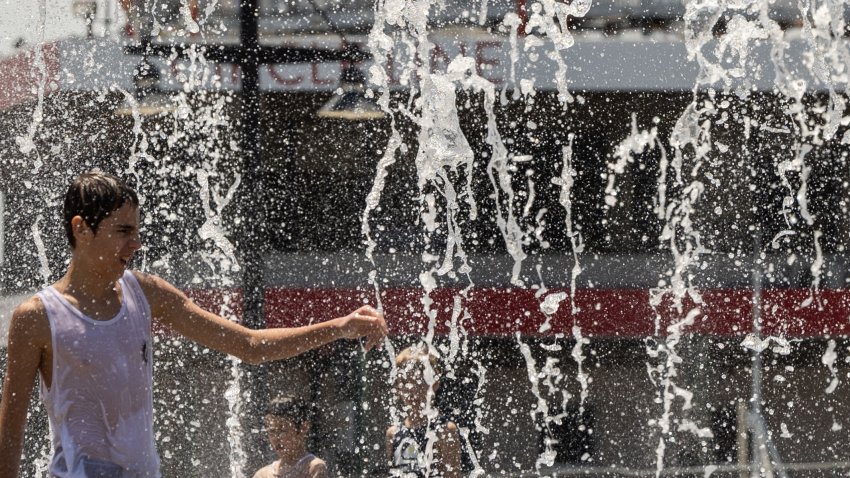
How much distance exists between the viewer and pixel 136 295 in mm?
1945

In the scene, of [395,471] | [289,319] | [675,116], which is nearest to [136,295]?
[395,471]

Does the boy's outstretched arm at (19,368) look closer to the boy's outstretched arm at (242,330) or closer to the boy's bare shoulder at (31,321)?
the boy's bare shoulder at (31,321)

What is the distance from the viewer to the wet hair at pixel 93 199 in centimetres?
186

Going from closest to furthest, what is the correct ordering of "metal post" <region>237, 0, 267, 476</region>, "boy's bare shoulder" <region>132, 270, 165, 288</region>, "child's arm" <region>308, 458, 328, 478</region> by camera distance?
"boy's bare shoulder" <region>132, 270, 165, 288</region> < "child's arm" <region>308, 458, 328, 478</region> < "metal post" <region>237, 0, 267, 476</region>

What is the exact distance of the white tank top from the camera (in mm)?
1825

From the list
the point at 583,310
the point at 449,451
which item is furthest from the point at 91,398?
the point at 583,310

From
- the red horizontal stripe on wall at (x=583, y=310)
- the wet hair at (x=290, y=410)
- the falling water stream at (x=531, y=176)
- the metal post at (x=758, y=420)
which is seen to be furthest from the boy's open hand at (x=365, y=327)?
the metal post at (x=758, y=420)

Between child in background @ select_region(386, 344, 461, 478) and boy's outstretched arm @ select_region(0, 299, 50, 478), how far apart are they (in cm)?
216

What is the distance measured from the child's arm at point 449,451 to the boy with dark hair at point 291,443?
42 centimetres

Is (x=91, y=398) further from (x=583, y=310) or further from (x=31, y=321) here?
(x=583, y=310)

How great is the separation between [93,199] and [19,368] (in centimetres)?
31

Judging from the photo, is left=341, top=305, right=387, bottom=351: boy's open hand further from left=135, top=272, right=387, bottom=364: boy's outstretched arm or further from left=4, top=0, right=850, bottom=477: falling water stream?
left=4, top=0, right=850, bottom=477: falling water stream

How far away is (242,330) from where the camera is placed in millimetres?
2068

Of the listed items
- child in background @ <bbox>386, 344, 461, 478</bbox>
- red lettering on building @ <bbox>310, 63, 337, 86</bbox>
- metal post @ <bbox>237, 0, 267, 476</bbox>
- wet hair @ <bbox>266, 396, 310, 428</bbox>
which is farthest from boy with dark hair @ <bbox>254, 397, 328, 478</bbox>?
red lettering on building @ <bbox>310, 63, 337, 86</bbox>
